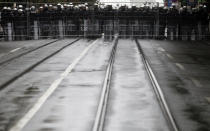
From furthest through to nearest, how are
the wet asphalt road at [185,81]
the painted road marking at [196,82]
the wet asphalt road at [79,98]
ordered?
the painted road marking at [196,82]
the wet asphalt road at [185,81]
the wet asphalt road at [79,98]

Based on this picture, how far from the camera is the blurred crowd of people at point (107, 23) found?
36781 millimetres

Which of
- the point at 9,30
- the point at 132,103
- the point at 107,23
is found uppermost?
the point at 107,23

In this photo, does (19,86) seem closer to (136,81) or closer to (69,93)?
(69,93)

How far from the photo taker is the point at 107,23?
124ft

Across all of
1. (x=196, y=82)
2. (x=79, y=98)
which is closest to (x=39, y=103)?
(x=79, y=98)

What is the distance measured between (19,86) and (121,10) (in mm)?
24070

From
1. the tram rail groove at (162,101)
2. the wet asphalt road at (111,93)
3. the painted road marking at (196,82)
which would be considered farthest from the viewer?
the painted road marking at (196,82)

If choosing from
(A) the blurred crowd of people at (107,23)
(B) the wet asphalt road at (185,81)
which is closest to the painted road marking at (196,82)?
(B) the wet asphalt road at (185,81)

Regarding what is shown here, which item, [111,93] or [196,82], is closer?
[111,93]

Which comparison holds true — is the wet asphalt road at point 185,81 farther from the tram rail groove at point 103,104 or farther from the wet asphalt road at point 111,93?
the tram rail groove at point 103,104

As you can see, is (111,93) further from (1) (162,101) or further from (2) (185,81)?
(2) (185,81)

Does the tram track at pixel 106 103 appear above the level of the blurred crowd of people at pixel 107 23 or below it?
below

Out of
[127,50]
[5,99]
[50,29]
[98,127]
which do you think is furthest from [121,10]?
[98,127]

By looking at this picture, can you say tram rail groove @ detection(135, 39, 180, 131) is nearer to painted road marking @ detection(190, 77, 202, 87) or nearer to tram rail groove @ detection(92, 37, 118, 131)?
painted road marking @ detection(190, 77, 202, 87)
